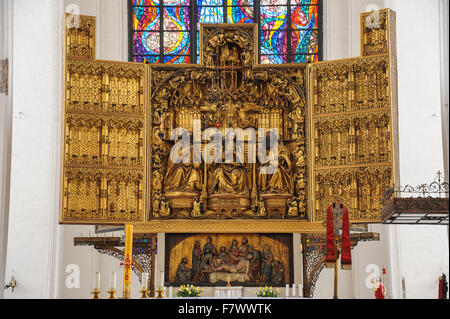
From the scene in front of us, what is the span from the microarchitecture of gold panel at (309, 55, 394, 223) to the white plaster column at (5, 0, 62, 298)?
595 centimetres

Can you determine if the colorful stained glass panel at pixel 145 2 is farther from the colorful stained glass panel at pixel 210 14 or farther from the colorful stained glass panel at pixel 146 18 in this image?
the colorful stained glass panel at pixel 210 14

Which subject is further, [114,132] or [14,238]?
[14,238]

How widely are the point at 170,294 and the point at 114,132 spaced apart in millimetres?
3496

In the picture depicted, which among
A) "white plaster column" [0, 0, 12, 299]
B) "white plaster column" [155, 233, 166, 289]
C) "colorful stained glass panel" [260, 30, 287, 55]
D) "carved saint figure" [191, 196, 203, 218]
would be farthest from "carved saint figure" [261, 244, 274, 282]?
"colorful stained glass panel" [260, 30, 287, 55]

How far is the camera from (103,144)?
16812 millimetres

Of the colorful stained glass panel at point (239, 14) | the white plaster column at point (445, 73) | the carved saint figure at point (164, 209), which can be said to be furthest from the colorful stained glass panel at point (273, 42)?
the white plaster column at point (445, 73)

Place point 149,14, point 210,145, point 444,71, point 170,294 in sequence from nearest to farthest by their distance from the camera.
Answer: point 444,71 < point 170,294 < point 210,145 < point 149,14

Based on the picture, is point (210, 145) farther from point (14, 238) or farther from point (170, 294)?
point (14, 238)

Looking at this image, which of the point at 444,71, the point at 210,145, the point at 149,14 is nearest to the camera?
the point at 444,71

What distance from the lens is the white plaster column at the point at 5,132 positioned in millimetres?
14922

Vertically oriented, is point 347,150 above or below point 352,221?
above

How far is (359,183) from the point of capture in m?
16.5

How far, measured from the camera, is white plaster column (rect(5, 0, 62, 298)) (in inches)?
711

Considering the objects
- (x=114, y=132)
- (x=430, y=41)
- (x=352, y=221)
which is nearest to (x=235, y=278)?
(x=352, y=221)
